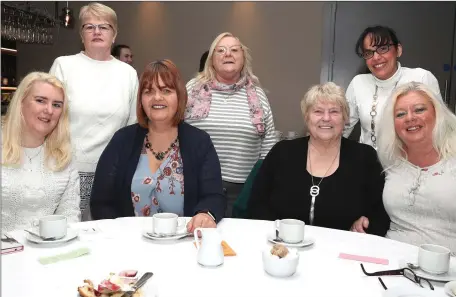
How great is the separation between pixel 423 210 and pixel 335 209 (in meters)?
0.39

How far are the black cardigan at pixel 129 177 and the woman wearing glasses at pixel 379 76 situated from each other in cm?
117

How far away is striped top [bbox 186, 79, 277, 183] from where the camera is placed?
2.68 metres

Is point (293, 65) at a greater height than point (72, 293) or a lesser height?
greater

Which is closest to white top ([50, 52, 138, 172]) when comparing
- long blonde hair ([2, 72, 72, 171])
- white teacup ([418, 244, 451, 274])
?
long blonde hair ([2, 72, 72, 171])

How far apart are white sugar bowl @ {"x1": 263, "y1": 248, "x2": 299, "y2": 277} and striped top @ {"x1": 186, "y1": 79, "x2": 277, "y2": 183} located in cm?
146

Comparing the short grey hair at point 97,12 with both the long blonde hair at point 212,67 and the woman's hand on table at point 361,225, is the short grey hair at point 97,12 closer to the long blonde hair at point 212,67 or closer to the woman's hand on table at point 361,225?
the long blonde hair at point 212,67

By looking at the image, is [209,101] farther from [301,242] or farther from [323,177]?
[301,242]

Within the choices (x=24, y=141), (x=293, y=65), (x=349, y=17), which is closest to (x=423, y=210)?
(x=24, y=141)

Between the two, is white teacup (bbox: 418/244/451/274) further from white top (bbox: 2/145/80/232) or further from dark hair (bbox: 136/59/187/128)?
white top (bbox: 2/145/80/232)

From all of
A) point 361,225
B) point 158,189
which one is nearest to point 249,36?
point 158,189

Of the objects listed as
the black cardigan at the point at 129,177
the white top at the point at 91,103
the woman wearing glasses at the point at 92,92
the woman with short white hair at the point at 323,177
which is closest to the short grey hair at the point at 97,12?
the woman wearing glasses at the point at 92,92

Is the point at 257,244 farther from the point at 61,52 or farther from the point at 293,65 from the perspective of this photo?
the point at 61,52

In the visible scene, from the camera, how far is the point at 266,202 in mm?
2254

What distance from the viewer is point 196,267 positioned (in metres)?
1.34
